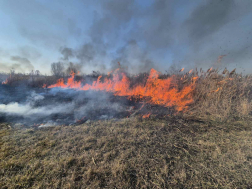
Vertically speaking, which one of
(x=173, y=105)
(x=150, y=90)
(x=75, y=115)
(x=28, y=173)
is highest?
(x=150, y=90)

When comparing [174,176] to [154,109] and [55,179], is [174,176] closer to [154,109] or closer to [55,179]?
[55,179]

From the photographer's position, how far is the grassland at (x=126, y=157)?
1.77m

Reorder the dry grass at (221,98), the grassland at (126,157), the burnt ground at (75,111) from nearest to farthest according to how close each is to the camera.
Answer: the grassland at (126,157) → the burnt ground at (75,111) → the dry grass at (221,98)

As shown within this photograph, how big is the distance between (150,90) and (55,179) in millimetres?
7360

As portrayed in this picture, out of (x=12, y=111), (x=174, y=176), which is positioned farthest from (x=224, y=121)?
(x=12, y=111)

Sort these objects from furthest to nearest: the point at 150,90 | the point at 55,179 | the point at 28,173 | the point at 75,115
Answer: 1. the point at 150,90
2. the point at 75,115
3. the point at 28,173
4. the point at 55,179

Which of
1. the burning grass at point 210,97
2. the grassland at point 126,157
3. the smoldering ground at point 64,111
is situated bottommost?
the grassland at point 126,157

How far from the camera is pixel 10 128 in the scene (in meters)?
3.84

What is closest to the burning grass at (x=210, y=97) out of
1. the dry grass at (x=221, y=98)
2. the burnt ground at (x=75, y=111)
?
the dry grass at (x=221, y=98)

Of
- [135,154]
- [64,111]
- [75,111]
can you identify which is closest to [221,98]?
[135,154]

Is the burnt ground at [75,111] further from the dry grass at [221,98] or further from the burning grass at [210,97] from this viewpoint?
the dry grass at [221,98]

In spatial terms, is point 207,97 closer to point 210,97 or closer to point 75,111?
point 210,97

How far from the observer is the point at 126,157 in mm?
2344

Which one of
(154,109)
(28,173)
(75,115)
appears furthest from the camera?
(154,109)
